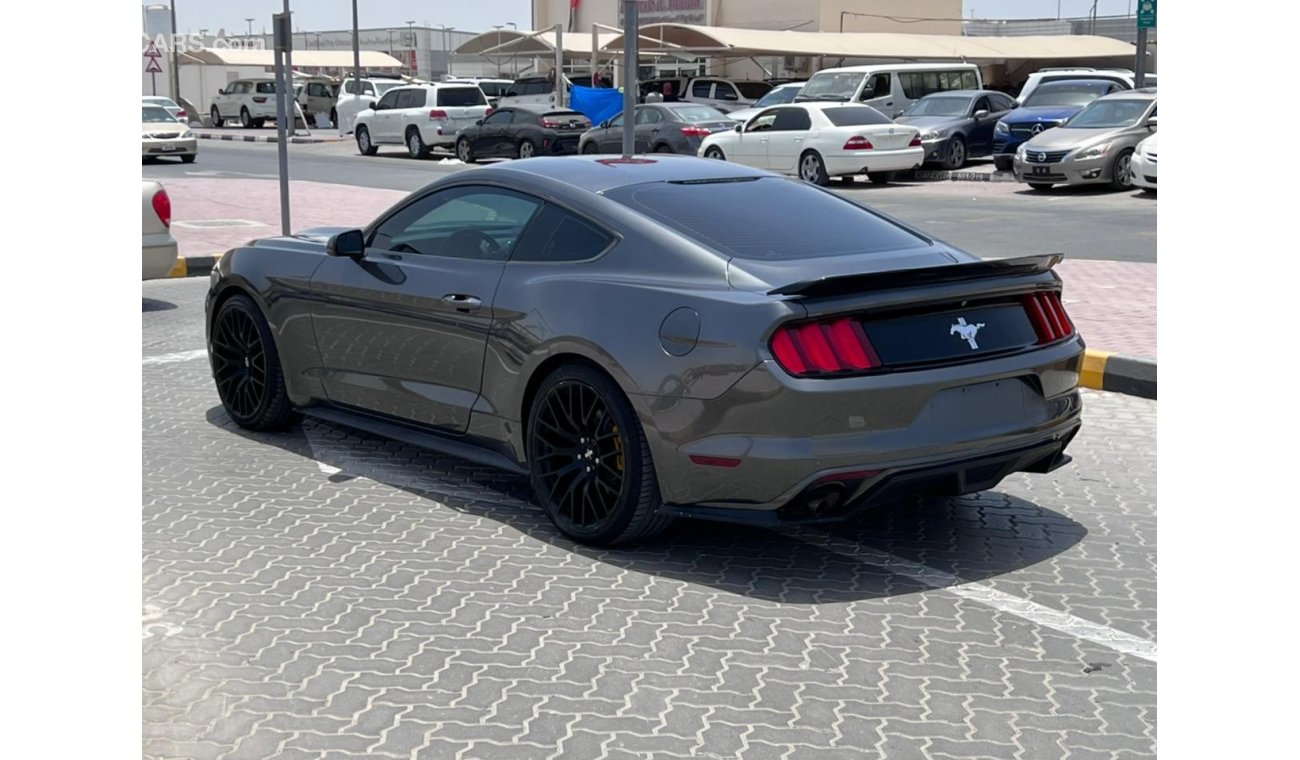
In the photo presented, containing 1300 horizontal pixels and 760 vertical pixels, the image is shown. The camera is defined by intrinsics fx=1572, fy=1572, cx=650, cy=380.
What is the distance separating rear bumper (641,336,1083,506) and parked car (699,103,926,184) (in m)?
20.1

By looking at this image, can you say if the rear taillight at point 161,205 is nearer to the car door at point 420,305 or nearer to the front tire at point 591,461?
the car door at point 420,305

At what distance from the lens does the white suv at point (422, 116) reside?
3700 centimetres

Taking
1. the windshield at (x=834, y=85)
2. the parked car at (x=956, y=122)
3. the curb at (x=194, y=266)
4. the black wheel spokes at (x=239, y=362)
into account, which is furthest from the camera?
the windshield at (x=834, y=85)

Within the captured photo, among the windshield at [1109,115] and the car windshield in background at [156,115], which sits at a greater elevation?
the car windshield in background at [156,115]

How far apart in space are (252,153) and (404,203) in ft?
109

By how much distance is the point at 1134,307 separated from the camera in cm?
1130

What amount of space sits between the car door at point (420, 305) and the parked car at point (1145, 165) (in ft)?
54.5

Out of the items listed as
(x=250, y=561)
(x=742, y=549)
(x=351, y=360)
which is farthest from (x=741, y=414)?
(x=351, y=360)

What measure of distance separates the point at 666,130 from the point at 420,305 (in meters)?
22.6

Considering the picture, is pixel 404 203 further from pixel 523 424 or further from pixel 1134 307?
pixel 1134 307

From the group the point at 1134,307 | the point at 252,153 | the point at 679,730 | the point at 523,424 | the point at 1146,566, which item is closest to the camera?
the point at 679,730

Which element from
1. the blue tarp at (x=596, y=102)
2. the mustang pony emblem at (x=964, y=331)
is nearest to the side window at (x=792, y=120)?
the blue tarp at (x=596, y=102)

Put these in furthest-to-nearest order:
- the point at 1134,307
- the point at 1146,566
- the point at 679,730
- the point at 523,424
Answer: the point at 1134,307 < the point at 523,424 < the point at 1146,566 < the point at 679,730

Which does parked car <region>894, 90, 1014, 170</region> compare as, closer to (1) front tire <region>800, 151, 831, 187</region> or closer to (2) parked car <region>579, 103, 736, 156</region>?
(1) front tire <region>800, 151, 831, 187</region>
